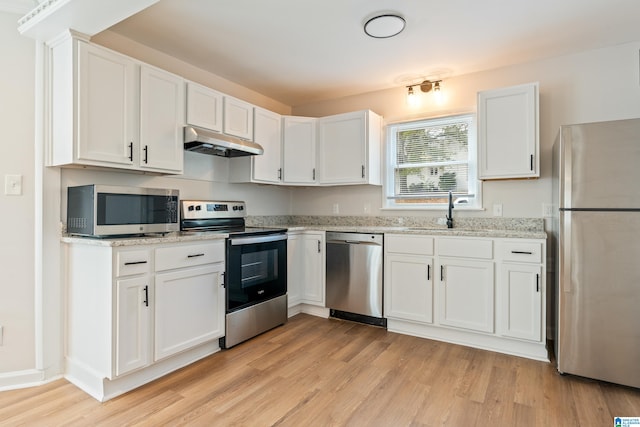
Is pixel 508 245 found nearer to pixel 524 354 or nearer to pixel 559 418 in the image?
pixel 524 354

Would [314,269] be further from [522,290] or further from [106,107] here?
[106,107]

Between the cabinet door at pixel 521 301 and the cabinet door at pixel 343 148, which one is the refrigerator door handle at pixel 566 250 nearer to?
the cabinet door at pixel 521 301

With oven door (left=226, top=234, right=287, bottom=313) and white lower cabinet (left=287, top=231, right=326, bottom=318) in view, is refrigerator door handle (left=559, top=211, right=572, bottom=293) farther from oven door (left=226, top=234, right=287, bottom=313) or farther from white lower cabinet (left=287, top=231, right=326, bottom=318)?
oven door (left=226, top=234, right=287, bottom=313)

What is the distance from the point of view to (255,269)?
3.03 metres

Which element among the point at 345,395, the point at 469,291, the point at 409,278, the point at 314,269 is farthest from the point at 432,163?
the point at 345,395

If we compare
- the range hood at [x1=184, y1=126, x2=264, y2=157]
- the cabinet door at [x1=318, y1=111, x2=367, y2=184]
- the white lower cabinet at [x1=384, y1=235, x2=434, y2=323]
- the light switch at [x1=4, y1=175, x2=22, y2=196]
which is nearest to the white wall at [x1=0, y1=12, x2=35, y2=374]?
the light switch at [x1=4, y1=175, x2=22, y2=196]

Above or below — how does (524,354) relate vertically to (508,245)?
below

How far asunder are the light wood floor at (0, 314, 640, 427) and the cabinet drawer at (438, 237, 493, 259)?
79 centimetres

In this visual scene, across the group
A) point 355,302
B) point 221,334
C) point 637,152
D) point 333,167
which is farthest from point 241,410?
point 637,152

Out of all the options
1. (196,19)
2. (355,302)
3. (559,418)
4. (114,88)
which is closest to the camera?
(559,418)

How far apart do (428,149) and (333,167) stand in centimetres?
104

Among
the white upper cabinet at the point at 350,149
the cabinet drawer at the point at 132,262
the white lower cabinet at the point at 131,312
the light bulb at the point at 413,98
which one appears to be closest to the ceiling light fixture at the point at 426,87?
the light bulb at the point at 413,98

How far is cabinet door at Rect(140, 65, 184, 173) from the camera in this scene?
2.48 m

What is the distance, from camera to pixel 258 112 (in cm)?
351
